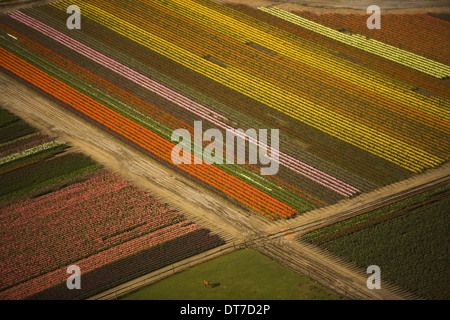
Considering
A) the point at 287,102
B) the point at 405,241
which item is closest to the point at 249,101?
the point at 287,102

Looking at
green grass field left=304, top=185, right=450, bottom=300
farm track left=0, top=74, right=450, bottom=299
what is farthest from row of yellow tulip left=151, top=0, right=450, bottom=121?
green grass field left=304, top=185, right=450, bottom=300

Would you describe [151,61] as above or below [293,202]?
above

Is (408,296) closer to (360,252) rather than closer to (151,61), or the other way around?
(360,252)

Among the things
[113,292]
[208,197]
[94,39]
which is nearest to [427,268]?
[208,197]

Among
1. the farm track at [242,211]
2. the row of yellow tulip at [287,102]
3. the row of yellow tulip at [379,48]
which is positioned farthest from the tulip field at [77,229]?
the row of yellow tulip at [379,48]

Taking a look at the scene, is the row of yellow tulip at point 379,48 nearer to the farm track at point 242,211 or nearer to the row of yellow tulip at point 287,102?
the row of yellow tulip at point 287,102

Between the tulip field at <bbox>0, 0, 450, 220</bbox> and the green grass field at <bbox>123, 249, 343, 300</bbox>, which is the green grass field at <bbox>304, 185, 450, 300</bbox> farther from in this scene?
the green grass field at <bbox>123, 249, 343, 300</bbox>
